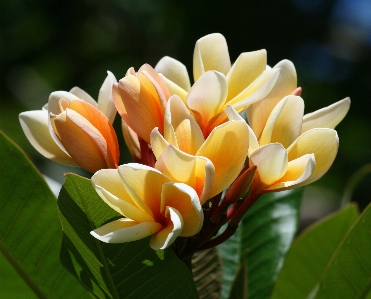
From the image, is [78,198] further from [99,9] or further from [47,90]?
[99,9]

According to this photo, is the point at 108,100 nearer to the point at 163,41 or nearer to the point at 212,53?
the point at 212,53

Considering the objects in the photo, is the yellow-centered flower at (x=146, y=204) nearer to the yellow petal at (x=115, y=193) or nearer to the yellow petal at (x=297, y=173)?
the yellow petal at (x=115, y=193)

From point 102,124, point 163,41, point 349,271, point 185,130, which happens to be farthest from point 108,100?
point 163,41

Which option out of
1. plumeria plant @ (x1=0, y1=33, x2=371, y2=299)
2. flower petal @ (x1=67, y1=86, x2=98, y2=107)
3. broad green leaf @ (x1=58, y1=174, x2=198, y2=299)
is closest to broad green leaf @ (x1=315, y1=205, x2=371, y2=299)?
plumeria plant @ (x1=0, y1=33, x2=371, y2=299)

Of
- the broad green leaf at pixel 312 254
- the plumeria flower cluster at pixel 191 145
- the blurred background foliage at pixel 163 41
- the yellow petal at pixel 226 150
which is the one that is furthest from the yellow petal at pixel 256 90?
the blurred background foliage at pixel 163 41

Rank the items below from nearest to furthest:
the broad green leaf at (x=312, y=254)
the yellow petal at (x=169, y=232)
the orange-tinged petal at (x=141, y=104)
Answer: the yellow petal at (x=169, y=232)
the orange-tinged petal at (x=141, y=104)
the broad green leaf at (x=312, y=254)

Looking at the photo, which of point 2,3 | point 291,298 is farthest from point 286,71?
point 2,3
